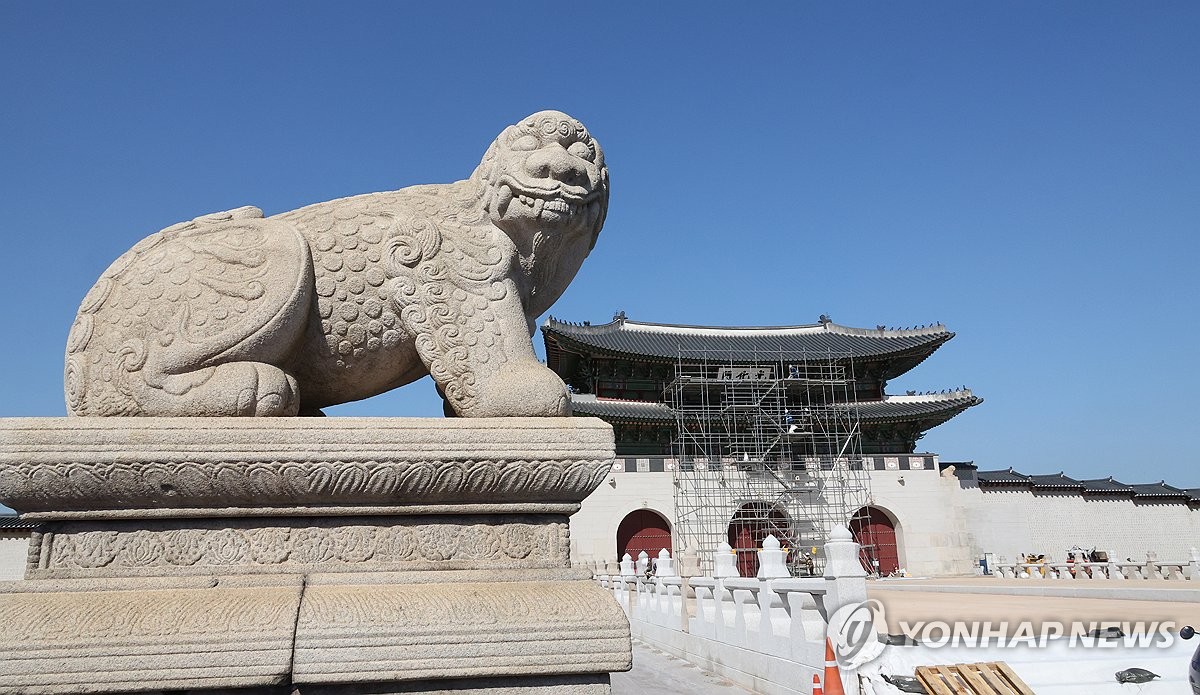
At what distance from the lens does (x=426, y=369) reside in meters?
2.66

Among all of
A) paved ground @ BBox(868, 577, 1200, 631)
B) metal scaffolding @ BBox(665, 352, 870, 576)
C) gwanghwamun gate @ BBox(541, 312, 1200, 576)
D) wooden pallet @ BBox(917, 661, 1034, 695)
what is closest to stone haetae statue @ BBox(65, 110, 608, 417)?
wooden pallet @ BBox(917, 661, 1034, 695)

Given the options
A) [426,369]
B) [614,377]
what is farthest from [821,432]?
[426,369]

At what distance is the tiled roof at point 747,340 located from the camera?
88.1 ft

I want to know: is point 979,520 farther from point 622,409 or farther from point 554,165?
point 554,165

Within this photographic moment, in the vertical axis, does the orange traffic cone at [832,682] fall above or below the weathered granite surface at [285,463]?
below

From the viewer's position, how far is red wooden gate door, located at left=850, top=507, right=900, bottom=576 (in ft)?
84.3

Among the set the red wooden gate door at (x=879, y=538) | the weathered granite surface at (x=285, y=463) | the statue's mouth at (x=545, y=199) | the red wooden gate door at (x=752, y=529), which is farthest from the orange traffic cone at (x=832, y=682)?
the red wooden gate door at (x=879, y=538)

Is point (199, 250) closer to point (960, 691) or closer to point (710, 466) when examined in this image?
point (960, 691)

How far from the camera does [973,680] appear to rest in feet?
15.3

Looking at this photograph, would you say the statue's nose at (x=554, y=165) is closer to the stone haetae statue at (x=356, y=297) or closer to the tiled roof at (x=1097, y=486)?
the stone haetae statue at (x=356, y=297)

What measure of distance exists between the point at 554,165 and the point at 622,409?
23.4m

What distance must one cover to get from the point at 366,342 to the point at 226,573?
0.80 meters

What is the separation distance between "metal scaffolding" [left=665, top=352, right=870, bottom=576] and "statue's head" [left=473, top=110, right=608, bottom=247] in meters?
22.4

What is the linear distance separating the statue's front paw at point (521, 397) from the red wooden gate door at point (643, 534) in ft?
74.4
